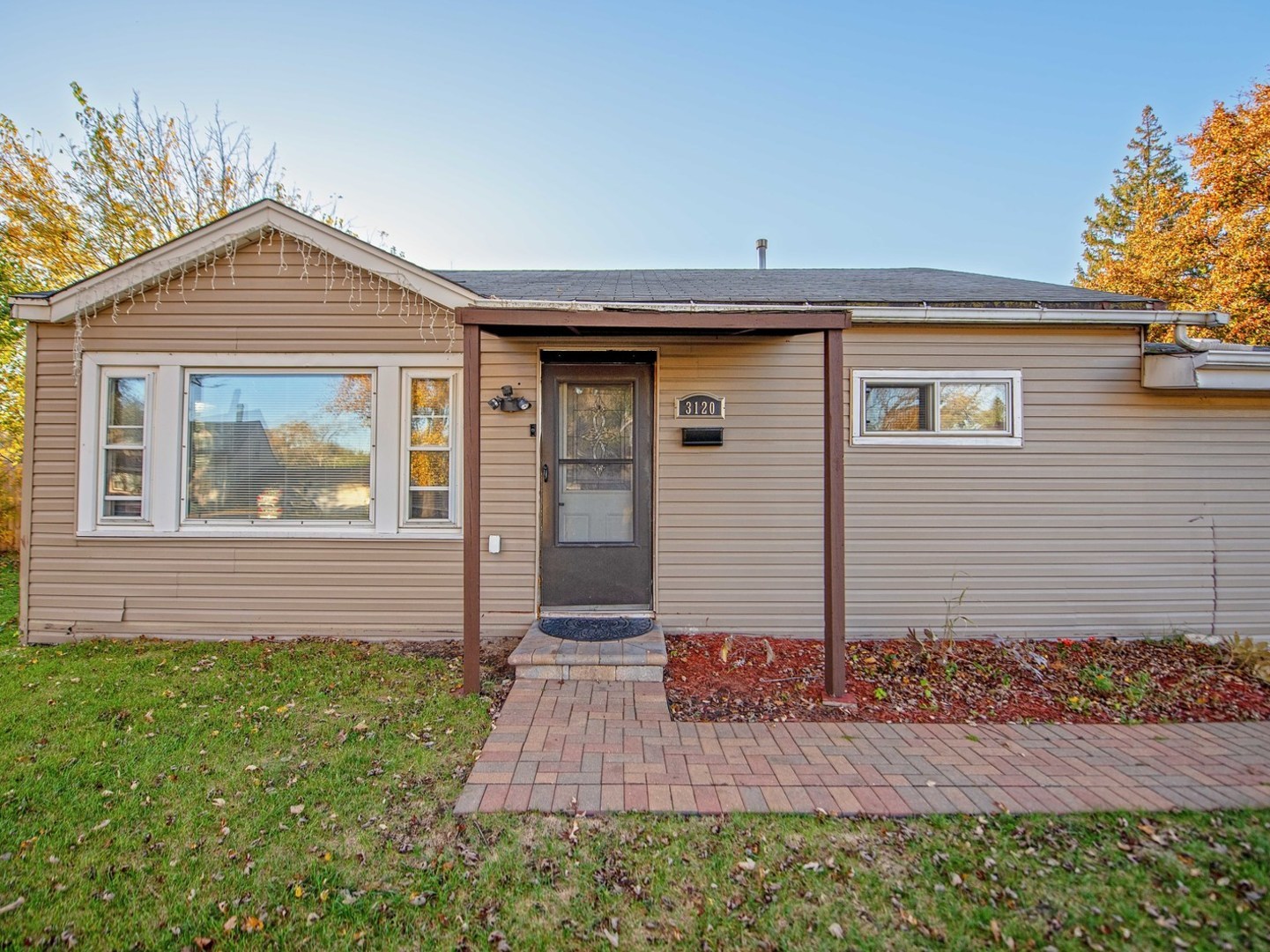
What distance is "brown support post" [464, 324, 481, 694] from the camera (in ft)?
11.9

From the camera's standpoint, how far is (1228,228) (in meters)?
12.2

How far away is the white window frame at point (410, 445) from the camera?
479cm

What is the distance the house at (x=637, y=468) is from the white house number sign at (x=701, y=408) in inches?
1.4

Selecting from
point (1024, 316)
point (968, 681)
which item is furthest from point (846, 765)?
point (1024, 316)

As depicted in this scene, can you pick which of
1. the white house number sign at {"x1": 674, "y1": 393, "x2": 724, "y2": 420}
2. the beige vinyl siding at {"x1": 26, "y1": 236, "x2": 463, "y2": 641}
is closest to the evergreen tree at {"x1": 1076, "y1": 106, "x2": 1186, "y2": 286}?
the white house number sign at {"x1": 674, "y1": 393, "x2": 724, "y2": 420}

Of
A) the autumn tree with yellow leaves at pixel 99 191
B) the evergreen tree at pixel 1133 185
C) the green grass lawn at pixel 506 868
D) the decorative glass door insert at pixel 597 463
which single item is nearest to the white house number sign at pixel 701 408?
the decorative glass door insert at pixel 597 463

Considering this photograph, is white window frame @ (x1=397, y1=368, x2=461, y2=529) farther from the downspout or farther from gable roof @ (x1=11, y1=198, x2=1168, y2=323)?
the downspout

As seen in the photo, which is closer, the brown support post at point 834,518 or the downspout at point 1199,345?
the brown support post at point 834,518

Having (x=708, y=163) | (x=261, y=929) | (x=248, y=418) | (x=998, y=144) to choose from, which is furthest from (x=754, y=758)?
(x=998, y=144)

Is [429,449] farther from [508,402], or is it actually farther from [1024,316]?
[1024,316]

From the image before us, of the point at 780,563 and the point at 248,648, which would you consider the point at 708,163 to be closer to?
the point at 780,563

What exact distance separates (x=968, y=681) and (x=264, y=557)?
19.2ft

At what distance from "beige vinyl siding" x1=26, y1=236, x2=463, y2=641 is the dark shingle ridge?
1208mm

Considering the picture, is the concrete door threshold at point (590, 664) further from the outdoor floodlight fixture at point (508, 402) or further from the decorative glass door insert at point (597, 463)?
the outdoor floodlight fixture at point (508, 402)
